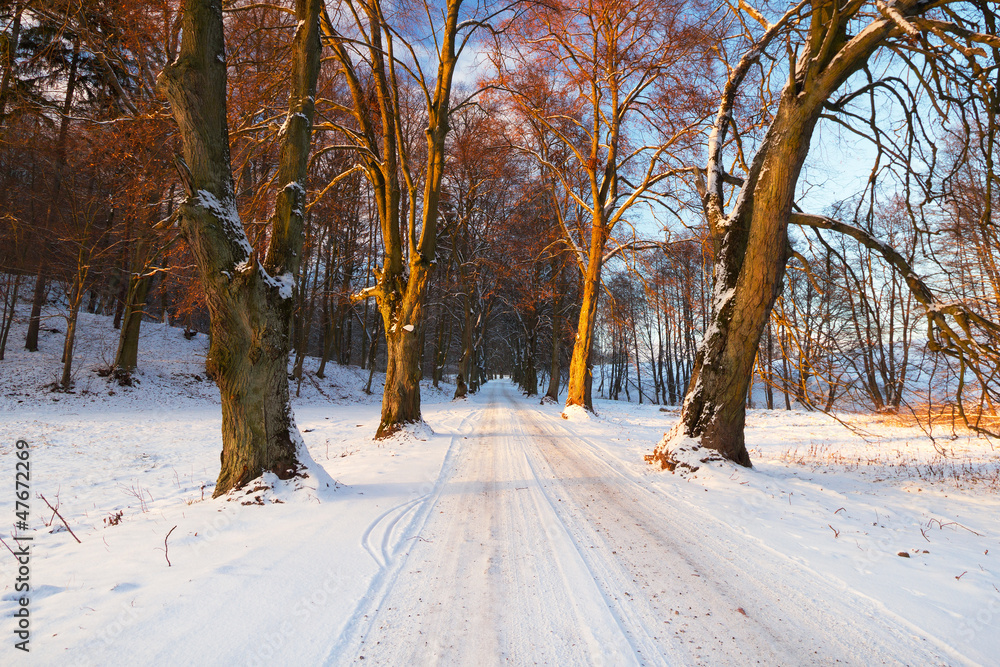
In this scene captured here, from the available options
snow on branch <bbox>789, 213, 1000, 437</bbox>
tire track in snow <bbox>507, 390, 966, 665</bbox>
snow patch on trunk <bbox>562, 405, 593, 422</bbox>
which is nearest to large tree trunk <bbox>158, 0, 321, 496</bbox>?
tire track in snow <bbox>507, 390, 966, 665</bbox>

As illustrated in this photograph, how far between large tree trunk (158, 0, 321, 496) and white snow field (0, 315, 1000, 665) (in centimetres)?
63

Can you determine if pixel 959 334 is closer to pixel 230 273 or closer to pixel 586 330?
pixel 230 273

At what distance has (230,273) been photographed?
405cm

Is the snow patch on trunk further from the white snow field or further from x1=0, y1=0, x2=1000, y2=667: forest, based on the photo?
the white snow field

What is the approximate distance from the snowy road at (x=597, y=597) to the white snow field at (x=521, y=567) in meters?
0.02

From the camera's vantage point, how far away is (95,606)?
2207mm

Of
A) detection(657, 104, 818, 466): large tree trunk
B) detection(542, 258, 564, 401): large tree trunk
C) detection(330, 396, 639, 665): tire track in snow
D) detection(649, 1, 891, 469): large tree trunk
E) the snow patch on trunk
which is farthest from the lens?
detection(542, 258, 564, 401): large tree trunk

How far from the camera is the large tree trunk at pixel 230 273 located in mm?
3977

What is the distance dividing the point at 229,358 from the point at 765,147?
737 centimetres

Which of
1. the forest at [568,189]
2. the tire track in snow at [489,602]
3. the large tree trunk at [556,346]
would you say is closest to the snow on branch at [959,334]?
the forest at [568,189]

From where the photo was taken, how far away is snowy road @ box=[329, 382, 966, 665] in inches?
80.6

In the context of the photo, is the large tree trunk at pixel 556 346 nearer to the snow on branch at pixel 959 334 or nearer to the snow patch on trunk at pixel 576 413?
the snow patch on trunk at pixel 576 413

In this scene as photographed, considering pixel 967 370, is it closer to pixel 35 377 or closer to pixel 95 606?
pixel 95 606

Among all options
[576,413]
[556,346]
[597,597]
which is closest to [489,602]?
[597,597]
